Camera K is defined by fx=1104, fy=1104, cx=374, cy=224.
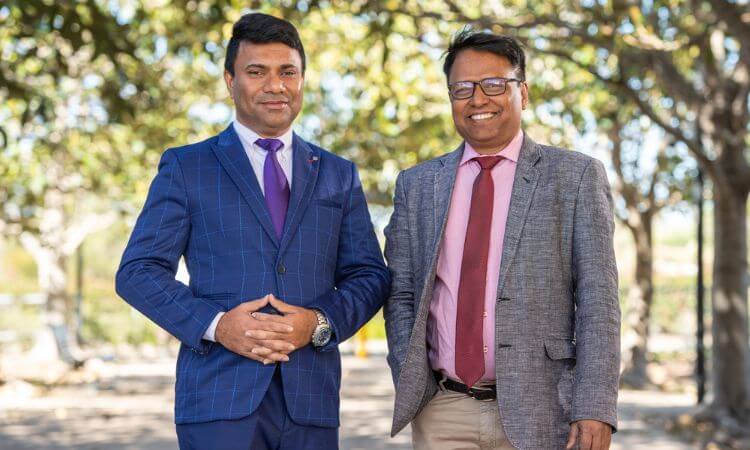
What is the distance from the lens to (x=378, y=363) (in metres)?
23.9

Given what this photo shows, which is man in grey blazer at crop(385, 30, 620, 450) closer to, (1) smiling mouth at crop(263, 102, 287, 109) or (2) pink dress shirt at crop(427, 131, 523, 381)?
(2) pink dress shirt at crop(427, 131, 523, 381)

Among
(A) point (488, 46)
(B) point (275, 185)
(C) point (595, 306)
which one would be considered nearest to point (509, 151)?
(A) point (488, 46)

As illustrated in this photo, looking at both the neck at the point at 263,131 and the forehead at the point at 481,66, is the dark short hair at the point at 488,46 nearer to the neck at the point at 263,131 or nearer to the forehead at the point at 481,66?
the forehead at the point at 481,66

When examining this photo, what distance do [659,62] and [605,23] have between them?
1494mm

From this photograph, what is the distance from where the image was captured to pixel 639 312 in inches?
771

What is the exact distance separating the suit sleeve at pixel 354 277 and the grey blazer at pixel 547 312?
146 millimetres

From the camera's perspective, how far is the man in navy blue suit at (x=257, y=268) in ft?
12.0

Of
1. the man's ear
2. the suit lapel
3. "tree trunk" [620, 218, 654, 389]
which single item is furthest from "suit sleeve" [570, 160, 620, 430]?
"tree trunk" [620, 218, 654, 389]

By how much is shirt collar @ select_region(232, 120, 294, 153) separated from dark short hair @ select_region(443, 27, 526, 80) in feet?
2.07

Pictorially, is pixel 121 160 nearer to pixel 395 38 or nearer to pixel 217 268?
pixel 395 38

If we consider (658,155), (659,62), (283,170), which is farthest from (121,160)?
(283,170)

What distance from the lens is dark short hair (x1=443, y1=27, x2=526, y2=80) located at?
155 inches

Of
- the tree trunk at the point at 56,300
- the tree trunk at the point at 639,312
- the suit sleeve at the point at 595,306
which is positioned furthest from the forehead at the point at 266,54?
the tree trunk at the point at 56,300

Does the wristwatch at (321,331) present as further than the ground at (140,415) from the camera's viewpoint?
No
